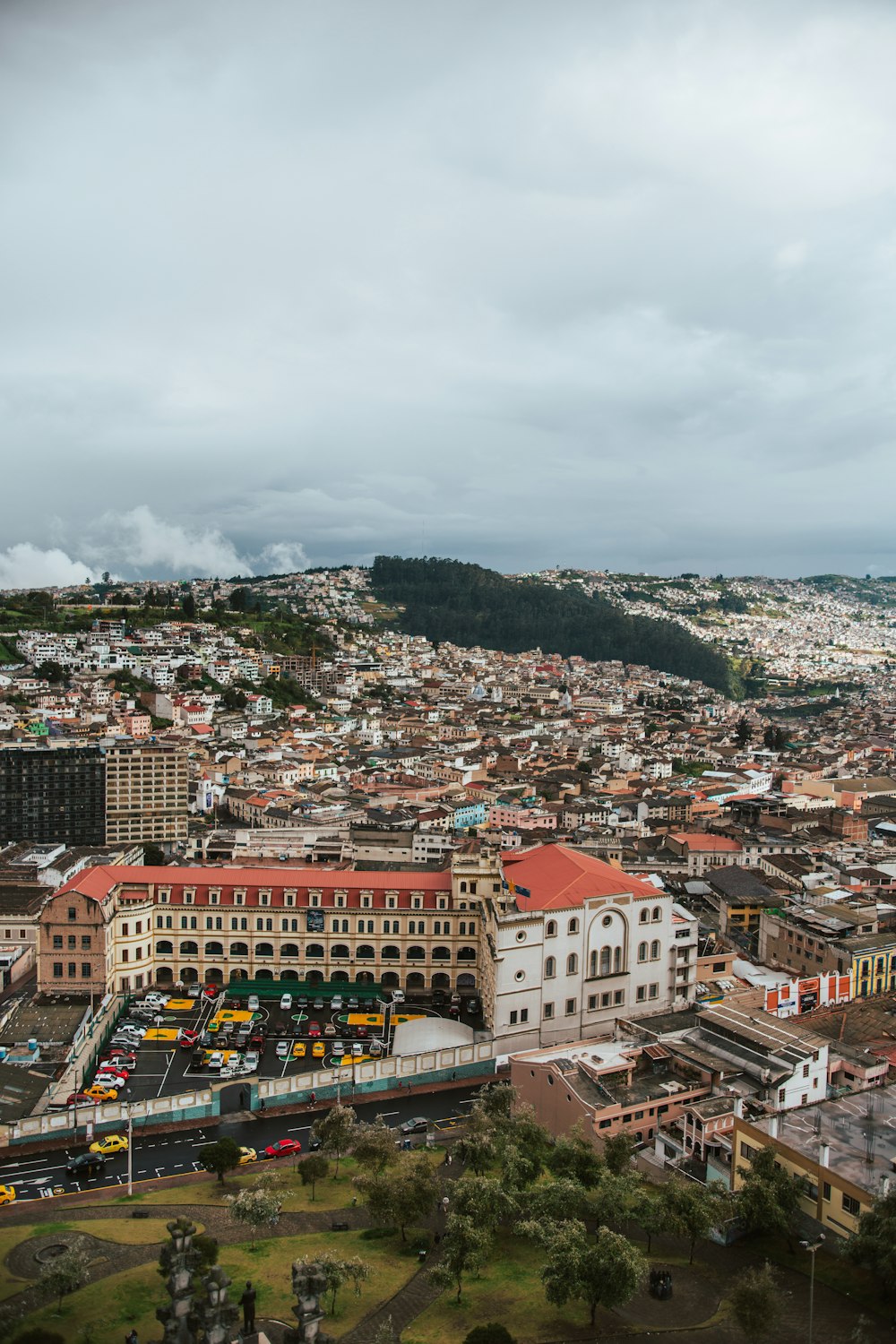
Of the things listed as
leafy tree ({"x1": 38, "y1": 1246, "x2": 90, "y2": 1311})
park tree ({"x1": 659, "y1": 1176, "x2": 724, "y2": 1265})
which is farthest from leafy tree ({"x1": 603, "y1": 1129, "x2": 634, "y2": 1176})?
leafy tree ({"x1": 38, "y1": 1246, "x2": 90, "y2": 1311})

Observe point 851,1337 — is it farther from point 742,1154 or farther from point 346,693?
point 346,693

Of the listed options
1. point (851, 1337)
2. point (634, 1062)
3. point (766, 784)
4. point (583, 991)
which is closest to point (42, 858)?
point (583, 991)

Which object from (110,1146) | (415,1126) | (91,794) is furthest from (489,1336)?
(91,794)

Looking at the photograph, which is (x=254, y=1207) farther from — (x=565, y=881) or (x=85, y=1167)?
(x=565, y=881)

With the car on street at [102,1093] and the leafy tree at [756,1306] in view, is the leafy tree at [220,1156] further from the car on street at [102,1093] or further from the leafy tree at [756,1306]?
the leafy tree at [756,1306]

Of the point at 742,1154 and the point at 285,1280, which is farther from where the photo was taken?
the point at 742,1154

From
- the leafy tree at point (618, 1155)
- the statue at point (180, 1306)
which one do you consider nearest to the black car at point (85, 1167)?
the statue at point (180, 1306)
